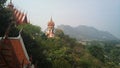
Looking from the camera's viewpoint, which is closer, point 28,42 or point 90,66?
point 28,42

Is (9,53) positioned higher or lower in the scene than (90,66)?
higher

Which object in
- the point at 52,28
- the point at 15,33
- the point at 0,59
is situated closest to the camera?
the point at 0,59

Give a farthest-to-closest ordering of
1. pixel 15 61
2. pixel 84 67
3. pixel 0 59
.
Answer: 1. pixel 84 67
2. pixel 15 61
3. pixel 0 59

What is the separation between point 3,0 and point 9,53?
66.0 feet

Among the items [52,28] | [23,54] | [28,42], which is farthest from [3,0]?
[52,28]

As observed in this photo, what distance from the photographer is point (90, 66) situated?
153 ft

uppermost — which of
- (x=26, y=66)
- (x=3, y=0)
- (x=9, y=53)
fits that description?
(x=3, y=0)

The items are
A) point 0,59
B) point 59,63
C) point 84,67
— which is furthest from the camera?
point 84,67

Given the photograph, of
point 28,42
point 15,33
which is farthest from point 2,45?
point 28,42

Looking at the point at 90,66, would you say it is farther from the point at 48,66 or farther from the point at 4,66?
the point at 4,66

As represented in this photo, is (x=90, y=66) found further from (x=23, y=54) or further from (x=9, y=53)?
(x=9, y=53)

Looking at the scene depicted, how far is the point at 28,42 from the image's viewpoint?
97.1ft

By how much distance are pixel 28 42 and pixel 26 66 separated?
43.8 ft

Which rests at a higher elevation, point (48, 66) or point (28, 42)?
point (28, 42)
